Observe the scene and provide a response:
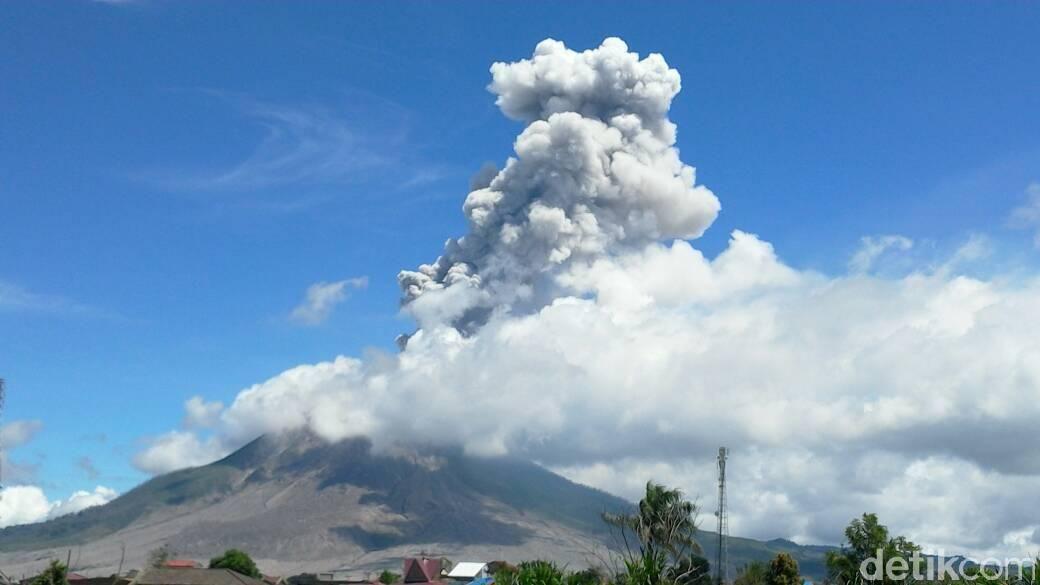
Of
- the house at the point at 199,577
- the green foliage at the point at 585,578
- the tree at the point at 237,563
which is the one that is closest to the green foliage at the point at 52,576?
the green foliage at the point at 585,578

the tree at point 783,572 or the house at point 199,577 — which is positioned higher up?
the tree at point 783,572

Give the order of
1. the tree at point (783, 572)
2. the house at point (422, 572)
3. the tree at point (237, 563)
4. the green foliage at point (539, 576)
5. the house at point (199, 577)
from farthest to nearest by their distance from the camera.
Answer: the house at point (422, 572)
the tree at point (237, 563)
the house at point (199, 577)
the tree at point (783, 572)
the green foliage at point (539, 576)

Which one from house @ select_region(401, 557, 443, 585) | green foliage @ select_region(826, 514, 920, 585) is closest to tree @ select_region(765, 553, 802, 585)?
green foliage @ select_region(826, 514, 920, 585)

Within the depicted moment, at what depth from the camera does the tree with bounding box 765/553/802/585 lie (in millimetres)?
63062

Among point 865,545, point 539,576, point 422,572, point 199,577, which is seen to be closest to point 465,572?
point 422,572

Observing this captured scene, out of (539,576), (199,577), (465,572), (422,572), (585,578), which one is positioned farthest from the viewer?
(465,572)

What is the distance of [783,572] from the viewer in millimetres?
63875

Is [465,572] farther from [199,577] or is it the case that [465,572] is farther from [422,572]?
[199,577]

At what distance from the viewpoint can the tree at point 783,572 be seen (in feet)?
207

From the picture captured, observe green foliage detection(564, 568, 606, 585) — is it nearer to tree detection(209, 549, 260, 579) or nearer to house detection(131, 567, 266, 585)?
house detection(131, 567, 266, 585)

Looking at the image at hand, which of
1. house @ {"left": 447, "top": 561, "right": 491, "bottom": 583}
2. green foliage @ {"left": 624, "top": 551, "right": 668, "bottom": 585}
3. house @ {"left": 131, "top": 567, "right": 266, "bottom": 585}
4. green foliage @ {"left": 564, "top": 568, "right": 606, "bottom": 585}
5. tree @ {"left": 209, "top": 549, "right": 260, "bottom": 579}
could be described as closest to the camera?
green foliage @ {"left": 624, "top": 551, "right": 668, "bottom": 585}

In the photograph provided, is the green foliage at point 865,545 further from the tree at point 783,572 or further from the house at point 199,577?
the house at point 199,577

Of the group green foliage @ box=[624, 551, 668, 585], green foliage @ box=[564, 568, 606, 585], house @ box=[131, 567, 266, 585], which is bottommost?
house @ box=[131, 567, 266, 585]

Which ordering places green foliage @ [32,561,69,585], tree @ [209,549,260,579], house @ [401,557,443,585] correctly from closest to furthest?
green foliage @ [32,561,69,585], tree @ [209,549,260,579], house @ [401,557,443,585]
